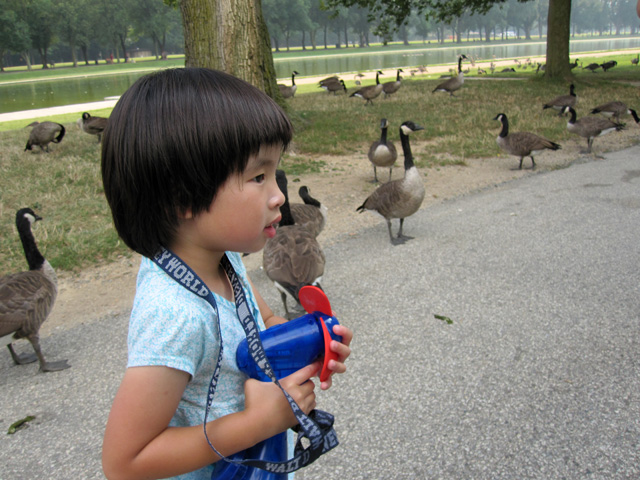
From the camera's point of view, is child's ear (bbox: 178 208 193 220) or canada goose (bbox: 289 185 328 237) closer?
child's ear (bbox: 178 208 193 220)

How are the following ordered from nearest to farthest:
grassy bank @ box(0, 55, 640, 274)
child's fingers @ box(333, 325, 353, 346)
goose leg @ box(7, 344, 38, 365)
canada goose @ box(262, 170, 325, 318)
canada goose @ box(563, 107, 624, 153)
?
child's fingers @ box(333, 325, 353, 346) < goose leg @ box(7, 344, 38, 365) < canada goose @ box(262, 170, 325, 318) < grassy bank @ box(0, 55, 640, 274) < canada goose @ box(563, 107, 624, 153)

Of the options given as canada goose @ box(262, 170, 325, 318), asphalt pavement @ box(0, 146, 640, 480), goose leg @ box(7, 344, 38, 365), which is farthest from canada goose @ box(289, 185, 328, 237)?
goose leg @ box(7, 344, 38, 365)

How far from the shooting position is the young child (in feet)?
3.40

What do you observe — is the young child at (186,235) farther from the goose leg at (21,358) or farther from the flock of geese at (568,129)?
the flock of geese at (568,129)

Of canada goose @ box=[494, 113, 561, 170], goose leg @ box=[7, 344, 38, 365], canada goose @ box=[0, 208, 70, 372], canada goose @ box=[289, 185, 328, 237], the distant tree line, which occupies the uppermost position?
the distant tree line

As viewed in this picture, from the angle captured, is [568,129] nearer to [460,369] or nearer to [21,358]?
[460,369]

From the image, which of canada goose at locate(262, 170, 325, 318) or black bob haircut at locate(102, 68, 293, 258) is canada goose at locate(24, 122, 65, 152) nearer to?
canada goose at locate(262, 170, 325, 318)

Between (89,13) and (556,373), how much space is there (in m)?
81.6

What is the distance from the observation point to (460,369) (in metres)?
3.34

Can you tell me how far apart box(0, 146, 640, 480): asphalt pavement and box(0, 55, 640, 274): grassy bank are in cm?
213

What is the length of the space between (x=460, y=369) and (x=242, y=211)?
2631 millimetres

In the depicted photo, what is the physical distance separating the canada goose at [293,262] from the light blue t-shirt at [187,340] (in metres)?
2.67

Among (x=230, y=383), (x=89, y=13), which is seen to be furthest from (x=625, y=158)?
(x=89, y=13)

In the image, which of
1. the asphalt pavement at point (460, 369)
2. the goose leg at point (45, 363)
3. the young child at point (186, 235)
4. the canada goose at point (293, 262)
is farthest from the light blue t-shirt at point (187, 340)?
the goose leg at point (45, 363)
